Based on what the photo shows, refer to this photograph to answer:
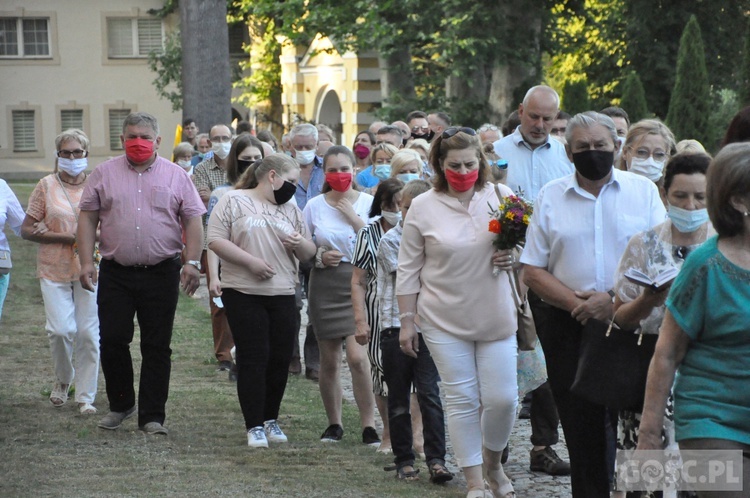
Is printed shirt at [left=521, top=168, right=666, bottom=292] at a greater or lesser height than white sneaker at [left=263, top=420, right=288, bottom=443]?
greater

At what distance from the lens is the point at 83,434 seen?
29.4 ft

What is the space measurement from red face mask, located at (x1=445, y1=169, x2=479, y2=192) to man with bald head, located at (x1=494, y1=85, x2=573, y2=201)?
67.3 inches

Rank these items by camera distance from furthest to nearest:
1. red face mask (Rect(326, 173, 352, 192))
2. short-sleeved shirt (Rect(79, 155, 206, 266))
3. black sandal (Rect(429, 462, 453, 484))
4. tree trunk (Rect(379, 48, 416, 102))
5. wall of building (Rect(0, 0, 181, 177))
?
wall of building (Rect(0, 0, 181, 177)), tree trunk (Rect(379, 48, 416, 102)), red face mask (Rect(326, 173, 352, 192)), short-sleeved shirt (Rect(79, 155, 206, 266)), black sandal (Rect(429, 462, 453, 484))

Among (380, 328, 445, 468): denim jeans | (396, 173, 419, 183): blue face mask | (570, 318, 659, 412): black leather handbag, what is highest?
(396, 173, 419, 183): blue face mask

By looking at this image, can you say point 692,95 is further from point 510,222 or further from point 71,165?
point 510,222

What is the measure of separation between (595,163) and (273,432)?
365 centimetres

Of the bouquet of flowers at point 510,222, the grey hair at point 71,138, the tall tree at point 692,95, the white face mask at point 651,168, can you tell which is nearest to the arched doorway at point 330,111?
the tall tree at point 692,95

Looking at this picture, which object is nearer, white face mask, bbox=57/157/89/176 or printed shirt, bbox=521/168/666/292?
printed shirt, bbox=521/168/666/292

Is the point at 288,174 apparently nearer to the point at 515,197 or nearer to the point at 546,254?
the point at 515,197

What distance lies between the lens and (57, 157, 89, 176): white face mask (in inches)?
380

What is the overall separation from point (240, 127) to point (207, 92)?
2.76m

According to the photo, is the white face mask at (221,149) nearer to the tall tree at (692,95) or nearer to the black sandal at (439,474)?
the black sandal at (439,474)

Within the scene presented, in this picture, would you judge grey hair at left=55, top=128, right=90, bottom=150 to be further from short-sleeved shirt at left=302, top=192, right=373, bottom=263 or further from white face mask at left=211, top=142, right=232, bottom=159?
white face mask at left=211, top=142, right=232, bottom=159

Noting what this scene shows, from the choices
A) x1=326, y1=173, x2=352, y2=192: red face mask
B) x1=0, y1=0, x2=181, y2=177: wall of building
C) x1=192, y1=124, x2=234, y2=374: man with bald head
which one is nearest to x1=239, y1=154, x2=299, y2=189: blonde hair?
x1=326, y1=173, x2=352, y2=192: red face mask
